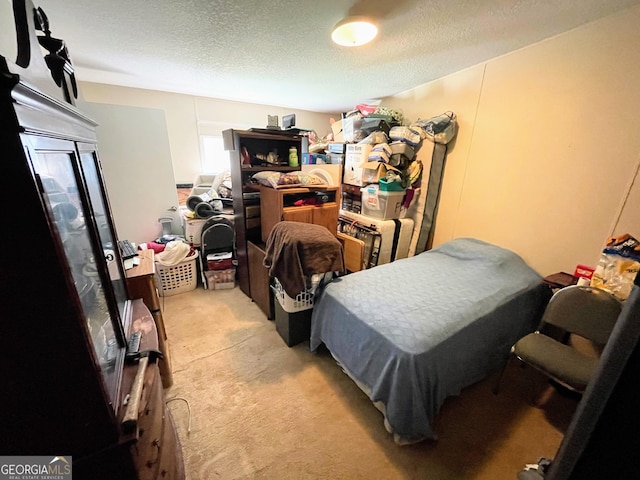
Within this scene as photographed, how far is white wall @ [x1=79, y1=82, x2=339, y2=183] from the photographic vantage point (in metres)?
3.58

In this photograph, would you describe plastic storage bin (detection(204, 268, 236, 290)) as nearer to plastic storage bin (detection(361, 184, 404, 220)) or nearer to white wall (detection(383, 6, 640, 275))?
plastic storage bin (detection(361, 184, 404, 220))

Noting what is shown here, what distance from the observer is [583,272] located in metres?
1.89

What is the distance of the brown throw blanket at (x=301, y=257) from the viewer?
172 cm

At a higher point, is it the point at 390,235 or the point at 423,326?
the point at 390,235

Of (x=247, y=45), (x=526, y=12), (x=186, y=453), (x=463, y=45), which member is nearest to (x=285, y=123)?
(x=247, y=45)

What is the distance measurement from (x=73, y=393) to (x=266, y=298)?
1.83 m

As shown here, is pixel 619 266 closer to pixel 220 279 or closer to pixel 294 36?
pixel 294 36

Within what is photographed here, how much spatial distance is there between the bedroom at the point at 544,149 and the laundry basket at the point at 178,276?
66 cm

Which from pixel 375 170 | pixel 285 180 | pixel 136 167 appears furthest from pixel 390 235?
pixel 136 167

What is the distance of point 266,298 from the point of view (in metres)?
2.36

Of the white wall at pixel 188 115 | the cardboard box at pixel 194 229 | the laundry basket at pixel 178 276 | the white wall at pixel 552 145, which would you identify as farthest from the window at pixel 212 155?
the white wall at pixel 552 145

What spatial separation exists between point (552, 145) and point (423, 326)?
6.33ft

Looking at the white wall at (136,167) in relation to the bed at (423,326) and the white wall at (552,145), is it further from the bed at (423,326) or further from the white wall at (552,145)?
the white wall at (552,145)

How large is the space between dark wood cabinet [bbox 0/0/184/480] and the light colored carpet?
71cm
